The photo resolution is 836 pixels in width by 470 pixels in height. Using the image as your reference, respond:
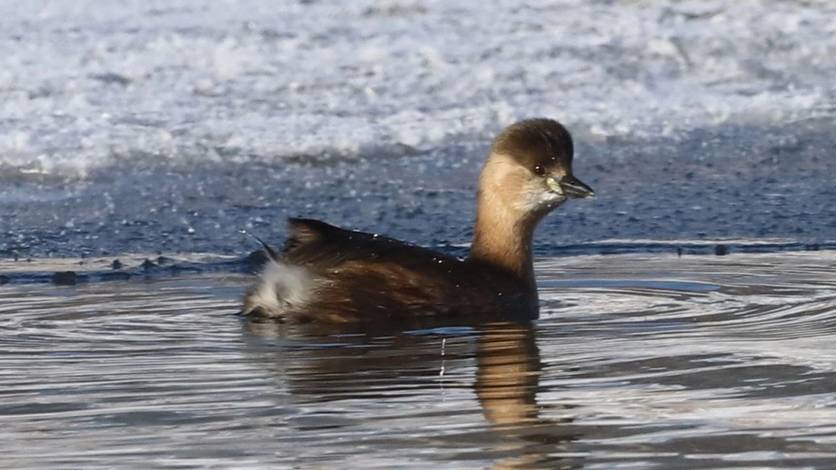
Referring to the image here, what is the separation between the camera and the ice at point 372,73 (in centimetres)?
1040

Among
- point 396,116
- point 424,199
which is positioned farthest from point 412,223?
point 396,116

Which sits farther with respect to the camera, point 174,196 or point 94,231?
point 174,196

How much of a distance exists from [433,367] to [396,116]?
5262 mm

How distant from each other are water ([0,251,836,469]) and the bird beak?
358 millimetres

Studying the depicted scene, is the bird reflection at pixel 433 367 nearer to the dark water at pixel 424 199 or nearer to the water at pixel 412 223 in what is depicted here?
the water at pixel 412 223

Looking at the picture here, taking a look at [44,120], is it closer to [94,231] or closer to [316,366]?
[94,231]

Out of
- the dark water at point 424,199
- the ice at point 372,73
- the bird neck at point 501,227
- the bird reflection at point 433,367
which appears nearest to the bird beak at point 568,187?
the bird neck at point 501,227

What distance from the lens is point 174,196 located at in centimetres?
932

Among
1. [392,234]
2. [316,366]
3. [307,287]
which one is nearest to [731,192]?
[392,234]

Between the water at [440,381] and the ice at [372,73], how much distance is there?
298 centimetres

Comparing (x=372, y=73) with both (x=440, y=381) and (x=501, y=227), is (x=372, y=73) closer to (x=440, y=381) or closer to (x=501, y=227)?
(x=501, y=227)

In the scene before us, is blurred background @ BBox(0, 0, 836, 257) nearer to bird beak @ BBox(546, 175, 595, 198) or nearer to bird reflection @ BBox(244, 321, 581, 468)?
bird beak @ BBox(546, 175, 595, 198)

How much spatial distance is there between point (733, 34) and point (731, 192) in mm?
3307

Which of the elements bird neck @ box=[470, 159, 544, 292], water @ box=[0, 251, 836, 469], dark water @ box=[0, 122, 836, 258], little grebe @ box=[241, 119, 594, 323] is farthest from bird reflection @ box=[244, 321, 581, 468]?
dark water @ box=[0, 122, 836, 258]
